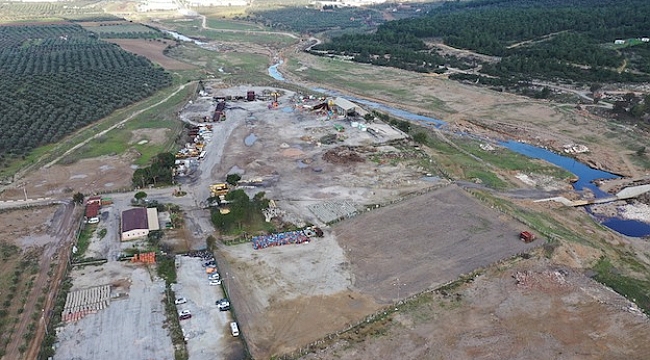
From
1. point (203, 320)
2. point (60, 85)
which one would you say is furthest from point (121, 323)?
point (60, 85)

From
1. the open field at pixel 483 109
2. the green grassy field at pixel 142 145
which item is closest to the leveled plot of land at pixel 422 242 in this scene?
the open field at pixel 483 109

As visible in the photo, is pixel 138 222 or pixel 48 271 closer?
pixel 48 271

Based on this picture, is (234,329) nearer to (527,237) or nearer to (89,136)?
(527,237)

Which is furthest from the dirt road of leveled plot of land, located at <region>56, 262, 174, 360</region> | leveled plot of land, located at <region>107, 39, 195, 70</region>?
leveled plot of land, located at <region>107, 39, 195, 70</region>

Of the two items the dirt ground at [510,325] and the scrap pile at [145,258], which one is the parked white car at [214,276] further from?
the dirt ground at [510,325]

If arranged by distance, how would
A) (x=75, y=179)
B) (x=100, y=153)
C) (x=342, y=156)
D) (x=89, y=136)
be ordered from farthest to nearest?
1. (x=89, y=136)
2. (x=100, y=153)
3. (x=342, y=156)
4. (x=75, y=179)

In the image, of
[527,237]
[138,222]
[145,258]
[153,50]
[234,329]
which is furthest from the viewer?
[153,50]

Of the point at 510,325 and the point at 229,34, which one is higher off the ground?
the point at 229,34

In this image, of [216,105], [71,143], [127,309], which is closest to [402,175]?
[127,309]

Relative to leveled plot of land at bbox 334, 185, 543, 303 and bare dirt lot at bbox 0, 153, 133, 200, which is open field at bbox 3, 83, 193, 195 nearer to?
bare dirt lot at bbox 0, 153, 133, 200
